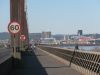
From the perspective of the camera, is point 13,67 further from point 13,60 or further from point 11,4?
point 11,4

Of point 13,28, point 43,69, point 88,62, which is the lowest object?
point 43,69

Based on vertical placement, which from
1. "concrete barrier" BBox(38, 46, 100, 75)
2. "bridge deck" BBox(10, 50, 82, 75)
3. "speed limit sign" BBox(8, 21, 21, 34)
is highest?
"speed limit sign" BBox(8, 21, 21, 34)

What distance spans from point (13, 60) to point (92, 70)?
7607mm

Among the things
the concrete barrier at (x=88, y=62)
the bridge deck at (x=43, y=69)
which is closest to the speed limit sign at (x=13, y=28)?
the bridge deck at (x=43, y=69)

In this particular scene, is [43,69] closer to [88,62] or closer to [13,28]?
[13,28]

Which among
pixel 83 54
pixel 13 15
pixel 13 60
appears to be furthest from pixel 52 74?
pixel 13 15

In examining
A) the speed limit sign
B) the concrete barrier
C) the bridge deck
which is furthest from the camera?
the speed limit sign

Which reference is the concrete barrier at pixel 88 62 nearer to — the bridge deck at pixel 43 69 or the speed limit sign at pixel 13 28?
the bridge deck at pixel 43 69

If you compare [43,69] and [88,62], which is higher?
[88,62]

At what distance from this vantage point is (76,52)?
31719mm

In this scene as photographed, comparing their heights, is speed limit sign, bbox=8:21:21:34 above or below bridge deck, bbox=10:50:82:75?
above

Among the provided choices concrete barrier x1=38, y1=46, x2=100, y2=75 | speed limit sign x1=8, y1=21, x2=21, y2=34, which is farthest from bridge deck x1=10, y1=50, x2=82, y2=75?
speed limit sign x1=8, y1=21, x2=21, y2=34

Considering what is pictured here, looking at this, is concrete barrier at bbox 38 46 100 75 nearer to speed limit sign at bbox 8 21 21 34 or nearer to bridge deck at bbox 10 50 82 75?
bridge deck at bbox 10 50 82 75

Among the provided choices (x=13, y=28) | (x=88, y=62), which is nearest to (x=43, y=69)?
(x=13, y=28)
